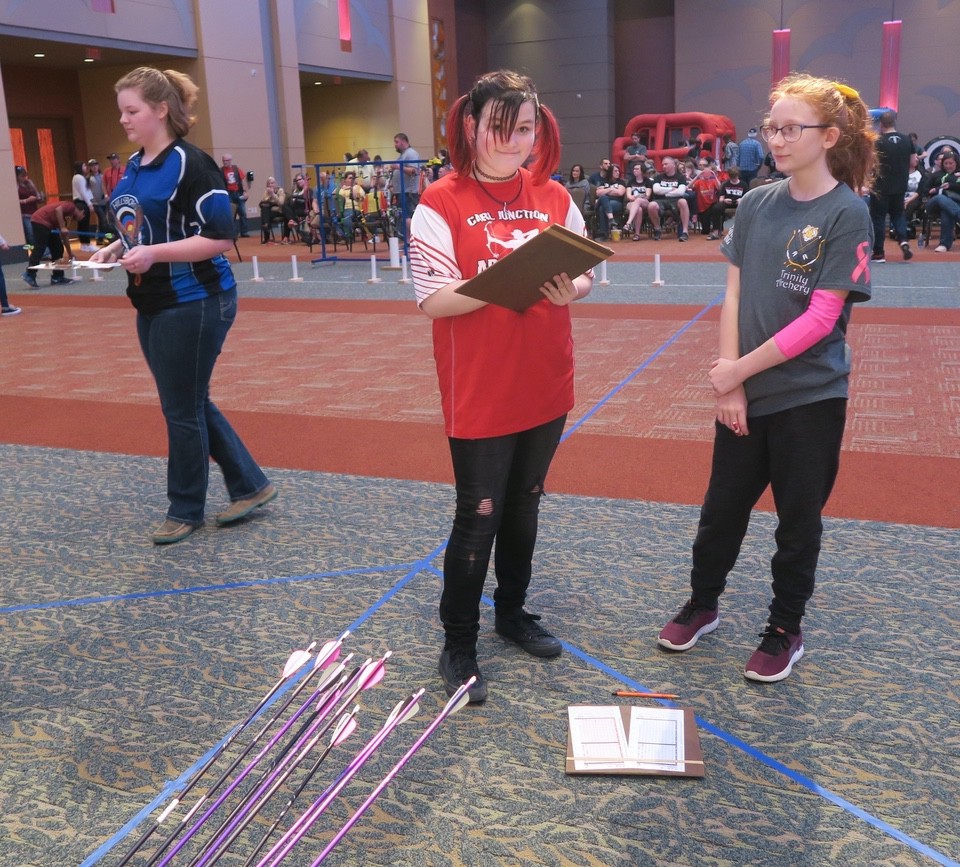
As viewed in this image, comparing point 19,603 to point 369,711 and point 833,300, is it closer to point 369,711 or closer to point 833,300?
point 369,711

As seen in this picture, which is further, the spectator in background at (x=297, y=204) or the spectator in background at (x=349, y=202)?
the spectator in background at (x=297, y=204)

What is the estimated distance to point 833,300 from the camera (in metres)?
2.39

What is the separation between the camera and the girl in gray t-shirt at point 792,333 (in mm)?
2383

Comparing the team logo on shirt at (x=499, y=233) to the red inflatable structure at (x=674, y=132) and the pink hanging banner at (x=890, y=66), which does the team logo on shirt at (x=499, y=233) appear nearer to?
the red inflatable structure at (x=674, y=132)

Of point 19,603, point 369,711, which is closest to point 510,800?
point 369,711

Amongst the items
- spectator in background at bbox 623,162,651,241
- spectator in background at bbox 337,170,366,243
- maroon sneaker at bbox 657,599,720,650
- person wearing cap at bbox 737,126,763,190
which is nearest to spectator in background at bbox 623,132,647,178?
person wearing cap at bbox 737,126,763,190

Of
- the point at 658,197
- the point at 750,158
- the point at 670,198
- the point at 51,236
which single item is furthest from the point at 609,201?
the point at 51,236

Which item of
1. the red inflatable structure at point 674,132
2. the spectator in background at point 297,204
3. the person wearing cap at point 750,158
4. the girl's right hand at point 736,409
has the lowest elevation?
the girl's right hand at point 736,409

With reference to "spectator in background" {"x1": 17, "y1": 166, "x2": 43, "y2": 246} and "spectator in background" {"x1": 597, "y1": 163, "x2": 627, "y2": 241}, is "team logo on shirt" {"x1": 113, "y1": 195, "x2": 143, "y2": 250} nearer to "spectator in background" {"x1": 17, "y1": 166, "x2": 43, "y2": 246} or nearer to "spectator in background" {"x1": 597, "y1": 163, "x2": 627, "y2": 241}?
"spectator in background" {"x1": 597, "y1": 163, "x2": 627, "y2": 241}

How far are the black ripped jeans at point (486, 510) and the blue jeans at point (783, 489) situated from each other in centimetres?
49

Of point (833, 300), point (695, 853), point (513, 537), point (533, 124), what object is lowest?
point (695, 853)

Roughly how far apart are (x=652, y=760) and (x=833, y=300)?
122cm

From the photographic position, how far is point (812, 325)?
2.40 m

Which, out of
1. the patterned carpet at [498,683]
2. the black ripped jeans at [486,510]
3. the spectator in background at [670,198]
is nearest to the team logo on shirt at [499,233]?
the black ripped jeans at [486,510]
